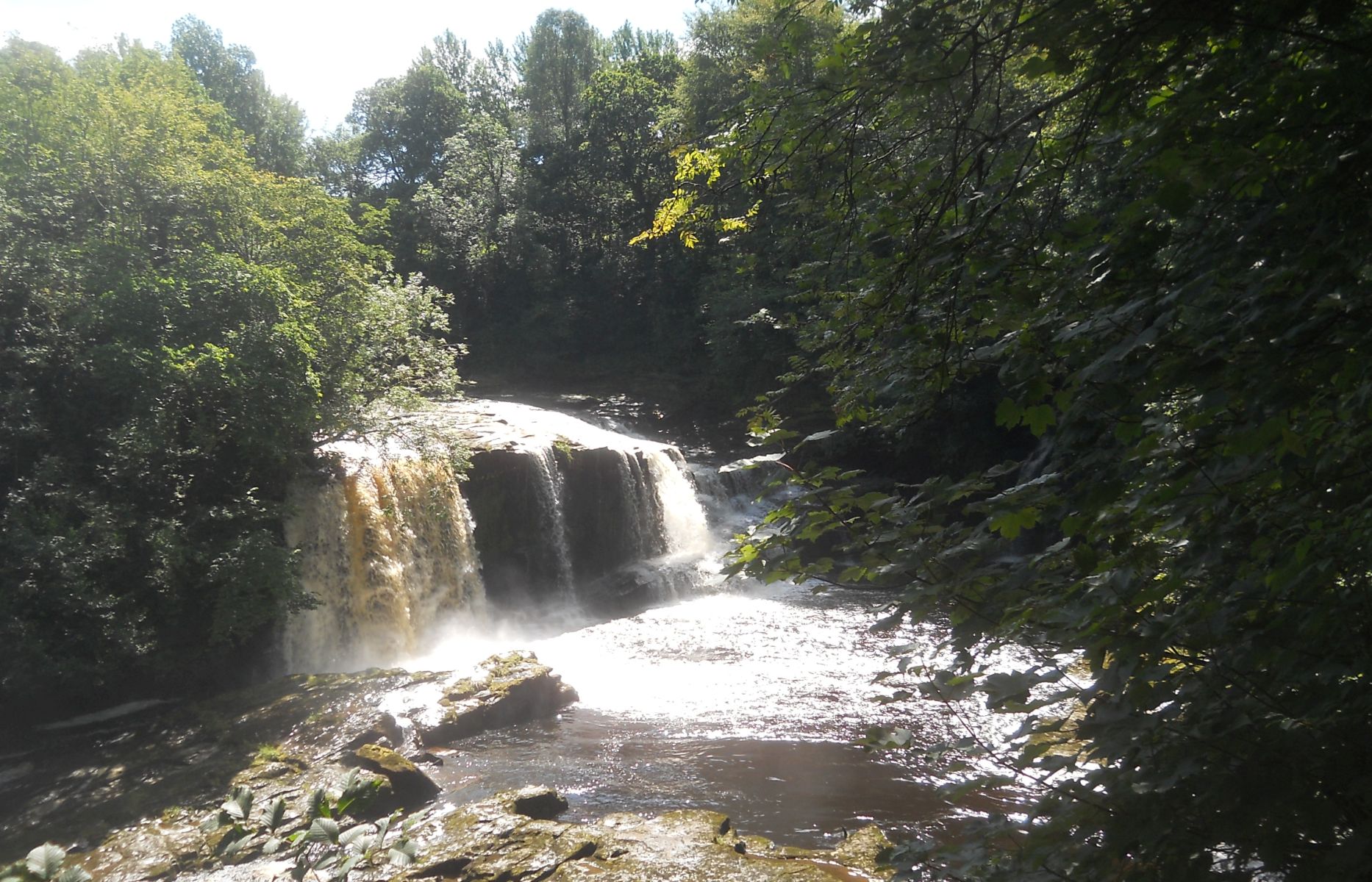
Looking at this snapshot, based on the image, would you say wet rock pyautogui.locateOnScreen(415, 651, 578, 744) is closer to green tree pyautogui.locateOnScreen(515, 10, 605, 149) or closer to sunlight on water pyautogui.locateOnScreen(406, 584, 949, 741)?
sunlight on water pyautogui.locateOnScreen(406, 584, 949, 741)

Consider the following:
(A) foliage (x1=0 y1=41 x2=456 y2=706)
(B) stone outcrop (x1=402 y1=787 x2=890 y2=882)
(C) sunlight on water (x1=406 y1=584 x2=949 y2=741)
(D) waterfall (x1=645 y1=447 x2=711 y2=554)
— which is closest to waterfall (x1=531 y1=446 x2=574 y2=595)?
(C) sunlight on water (x1=406 y1=584 x2=949 y2=741)

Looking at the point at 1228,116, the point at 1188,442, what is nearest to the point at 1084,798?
the point at 1188,442

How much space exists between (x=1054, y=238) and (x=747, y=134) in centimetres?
103

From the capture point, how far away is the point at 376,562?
→ 11.7 m

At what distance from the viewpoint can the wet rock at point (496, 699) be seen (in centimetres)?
877

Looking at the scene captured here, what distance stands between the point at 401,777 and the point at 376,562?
485 centimetres

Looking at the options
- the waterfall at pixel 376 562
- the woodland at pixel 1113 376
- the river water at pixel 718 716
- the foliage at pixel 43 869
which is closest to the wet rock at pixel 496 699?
the river water at pixel 718 716

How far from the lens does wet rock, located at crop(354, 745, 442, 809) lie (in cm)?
719

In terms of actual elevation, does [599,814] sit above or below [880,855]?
below

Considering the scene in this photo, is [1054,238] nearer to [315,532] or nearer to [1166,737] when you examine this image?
[1166,737]

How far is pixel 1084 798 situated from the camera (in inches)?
80.5

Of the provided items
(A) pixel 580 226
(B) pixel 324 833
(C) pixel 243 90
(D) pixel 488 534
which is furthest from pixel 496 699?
(C) pixel 243 90

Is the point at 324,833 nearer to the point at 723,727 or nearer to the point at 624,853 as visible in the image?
the point at 624,853

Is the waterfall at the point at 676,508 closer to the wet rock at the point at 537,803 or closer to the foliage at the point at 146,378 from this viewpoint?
the foliage at the point at 146,378
